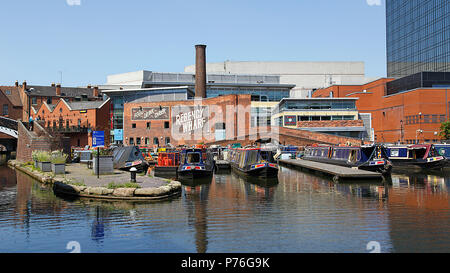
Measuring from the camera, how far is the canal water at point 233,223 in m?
11.3

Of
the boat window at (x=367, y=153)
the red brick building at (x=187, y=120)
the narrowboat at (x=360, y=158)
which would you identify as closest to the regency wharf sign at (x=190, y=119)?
the red brick building at (x=187, y=120)

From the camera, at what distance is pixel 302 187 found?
25359 millimetres

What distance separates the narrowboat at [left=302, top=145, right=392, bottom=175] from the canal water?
9046 mm

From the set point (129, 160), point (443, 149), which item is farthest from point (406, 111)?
point (129, 160)

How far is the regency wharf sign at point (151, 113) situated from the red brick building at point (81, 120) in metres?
6.06

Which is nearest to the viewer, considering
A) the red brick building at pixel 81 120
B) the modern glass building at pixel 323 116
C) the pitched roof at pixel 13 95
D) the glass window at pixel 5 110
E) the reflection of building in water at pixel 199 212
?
the reflection of building in water at pixel 199 212

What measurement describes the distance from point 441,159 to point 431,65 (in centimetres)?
6912

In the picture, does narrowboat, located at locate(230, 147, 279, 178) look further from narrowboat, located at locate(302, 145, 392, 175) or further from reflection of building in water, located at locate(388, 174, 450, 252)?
reflection of building in water, located at locate(388, 174, 450, 252)

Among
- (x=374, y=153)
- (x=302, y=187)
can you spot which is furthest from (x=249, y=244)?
(x=374, y=153)

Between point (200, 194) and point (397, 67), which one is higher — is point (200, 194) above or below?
below

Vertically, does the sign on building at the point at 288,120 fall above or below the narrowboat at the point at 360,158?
above

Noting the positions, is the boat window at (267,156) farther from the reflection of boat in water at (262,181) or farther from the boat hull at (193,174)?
the boat hull at (193,174)
